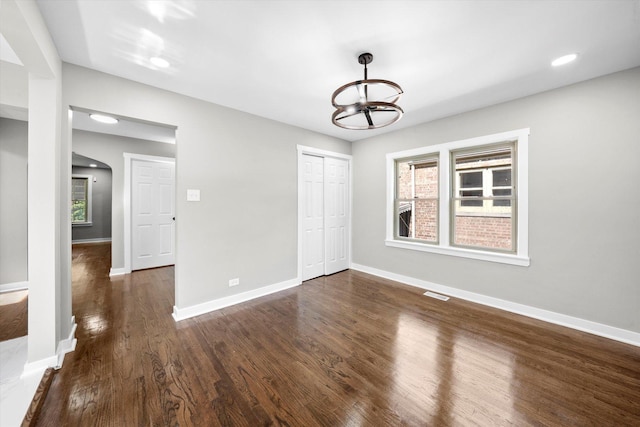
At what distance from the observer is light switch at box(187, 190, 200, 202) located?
287 cm

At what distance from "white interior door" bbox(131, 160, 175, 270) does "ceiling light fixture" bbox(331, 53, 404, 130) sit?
3996mm

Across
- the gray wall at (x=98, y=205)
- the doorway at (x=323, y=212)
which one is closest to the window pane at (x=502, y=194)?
the doorway at (x=323, y=212)

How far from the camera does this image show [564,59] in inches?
84.7

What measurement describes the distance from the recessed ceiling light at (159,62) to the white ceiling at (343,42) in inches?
2.2

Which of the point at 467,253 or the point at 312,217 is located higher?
the point at 312,217

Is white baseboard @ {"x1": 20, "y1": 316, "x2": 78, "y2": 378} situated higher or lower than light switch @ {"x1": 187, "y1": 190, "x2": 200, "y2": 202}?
lower

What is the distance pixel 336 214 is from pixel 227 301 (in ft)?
8.00

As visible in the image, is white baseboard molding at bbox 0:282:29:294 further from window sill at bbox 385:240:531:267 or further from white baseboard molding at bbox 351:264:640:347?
white baseboard molding at bbox 351:264:640:347

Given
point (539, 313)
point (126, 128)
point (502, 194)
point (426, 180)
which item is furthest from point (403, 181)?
point (126, 128)

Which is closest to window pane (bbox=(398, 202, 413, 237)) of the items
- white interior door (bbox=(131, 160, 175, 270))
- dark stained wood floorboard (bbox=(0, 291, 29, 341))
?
white interior door (bbox=(131, 160, 175, 270))

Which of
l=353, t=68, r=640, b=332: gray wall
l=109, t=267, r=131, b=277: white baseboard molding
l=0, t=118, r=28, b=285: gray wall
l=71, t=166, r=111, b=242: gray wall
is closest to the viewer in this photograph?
l=353, t=68, r=640, b=332: gray wall

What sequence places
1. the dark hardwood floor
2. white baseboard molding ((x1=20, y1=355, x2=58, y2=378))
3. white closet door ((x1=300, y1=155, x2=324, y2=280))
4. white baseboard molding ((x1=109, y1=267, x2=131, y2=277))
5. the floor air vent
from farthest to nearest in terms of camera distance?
1. white baseboard molding ((x1=109, y1=267, x2=131, y2=277))
2. white closet door ((x1=300, y1=155, x2=324, y2=280))
3. the floor air vent
4. white baseboard molding ((x1=20, y1=355, x2=58, y2=378))
5. the dark hardwood floor

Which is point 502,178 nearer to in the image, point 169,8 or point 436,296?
point 436,296

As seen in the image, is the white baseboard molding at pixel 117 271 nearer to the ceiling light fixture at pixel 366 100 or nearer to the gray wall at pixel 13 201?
the gray wall at pixel 13 201
